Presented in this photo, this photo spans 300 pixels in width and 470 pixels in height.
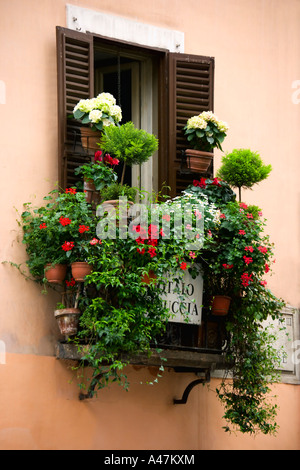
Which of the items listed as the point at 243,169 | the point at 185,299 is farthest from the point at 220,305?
the point at 243,169

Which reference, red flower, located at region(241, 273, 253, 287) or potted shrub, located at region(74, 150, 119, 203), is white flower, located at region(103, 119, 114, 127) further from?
red flower, located at region(241, 273, 253, 287)

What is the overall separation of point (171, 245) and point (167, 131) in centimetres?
148

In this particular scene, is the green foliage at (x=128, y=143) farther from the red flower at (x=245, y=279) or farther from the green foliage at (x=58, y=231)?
the red flower at (x=245, y=279)

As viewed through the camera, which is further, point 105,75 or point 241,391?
point 105,75

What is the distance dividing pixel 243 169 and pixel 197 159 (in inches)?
17.1

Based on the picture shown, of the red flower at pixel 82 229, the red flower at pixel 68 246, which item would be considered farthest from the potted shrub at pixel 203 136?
the red flower at pixel 68 246

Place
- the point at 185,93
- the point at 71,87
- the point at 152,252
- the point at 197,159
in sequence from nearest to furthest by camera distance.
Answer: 1. the point at 152,252
2. the point at 71,87
3. the point at 197,159
4. the point at 185,93

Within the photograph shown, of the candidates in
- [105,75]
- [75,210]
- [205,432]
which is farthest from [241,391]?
[105,75]

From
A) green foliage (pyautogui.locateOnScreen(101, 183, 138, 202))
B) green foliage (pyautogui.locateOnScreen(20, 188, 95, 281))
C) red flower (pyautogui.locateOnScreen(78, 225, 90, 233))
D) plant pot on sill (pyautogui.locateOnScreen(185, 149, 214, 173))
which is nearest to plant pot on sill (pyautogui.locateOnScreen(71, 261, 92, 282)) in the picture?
green foliage (pyautogui.locateOnScreen(20, 188, 95, 281))

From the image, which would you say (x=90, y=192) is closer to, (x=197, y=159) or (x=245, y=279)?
(x=197, y=159)

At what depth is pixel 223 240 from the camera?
8.52 meters

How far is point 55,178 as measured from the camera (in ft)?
28.2

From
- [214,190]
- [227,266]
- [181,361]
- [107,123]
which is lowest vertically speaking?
[181,361]

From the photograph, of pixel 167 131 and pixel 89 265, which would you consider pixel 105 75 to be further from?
pixel 89 265
